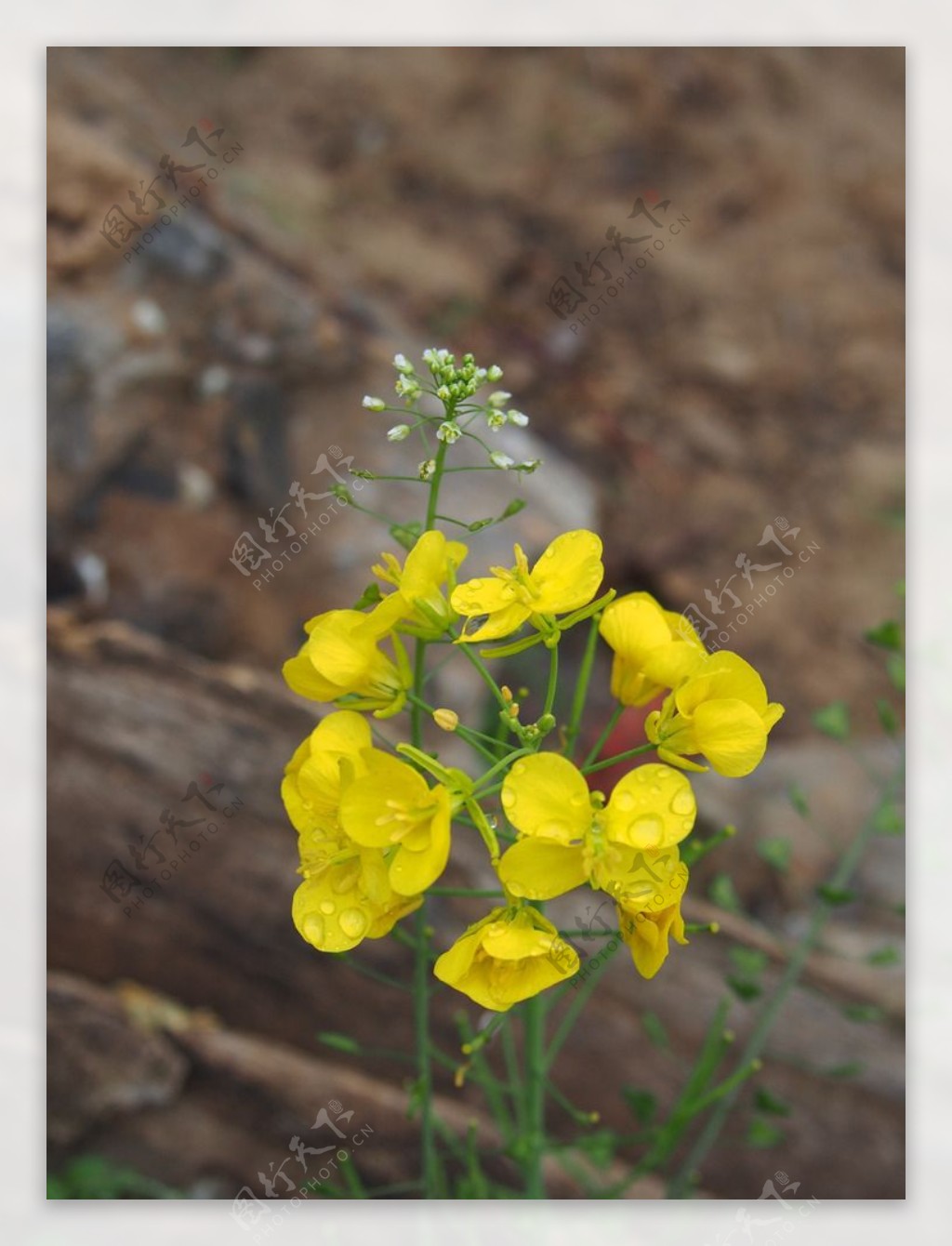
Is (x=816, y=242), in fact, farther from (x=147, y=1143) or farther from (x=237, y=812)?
(x=147, y=1143)

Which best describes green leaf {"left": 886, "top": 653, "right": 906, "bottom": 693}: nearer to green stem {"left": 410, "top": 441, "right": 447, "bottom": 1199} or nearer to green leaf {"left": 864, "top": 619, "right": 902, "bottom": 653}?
green leaf {"left": 864, "top": 619, "right": 902, "bottom": 653}

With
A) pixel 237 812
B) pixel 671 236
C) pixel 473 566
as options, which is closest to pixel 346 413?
pixel 473 566

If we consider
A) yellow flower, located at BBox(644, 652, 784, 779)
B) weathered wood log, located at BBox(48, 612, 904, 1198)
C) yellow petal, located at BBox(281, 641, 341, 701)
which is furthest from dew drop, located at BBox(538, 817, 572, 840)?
weathered wood log, located at BBox(48, 612, 904, 1198)

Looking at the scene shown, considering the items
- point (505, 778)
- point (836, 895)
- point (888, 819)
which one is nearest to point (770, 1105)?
point (836, 895)

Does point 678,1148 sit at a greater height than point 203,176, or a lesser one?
lesser

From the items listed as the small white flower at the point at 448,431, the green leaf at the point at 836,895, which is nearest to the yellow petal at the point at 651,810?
the small white flower at the point at 448,431

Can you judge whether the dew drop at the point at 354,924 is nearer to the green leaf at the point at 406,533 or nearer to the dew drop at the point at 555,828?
the dew drop at the point at 555,828
